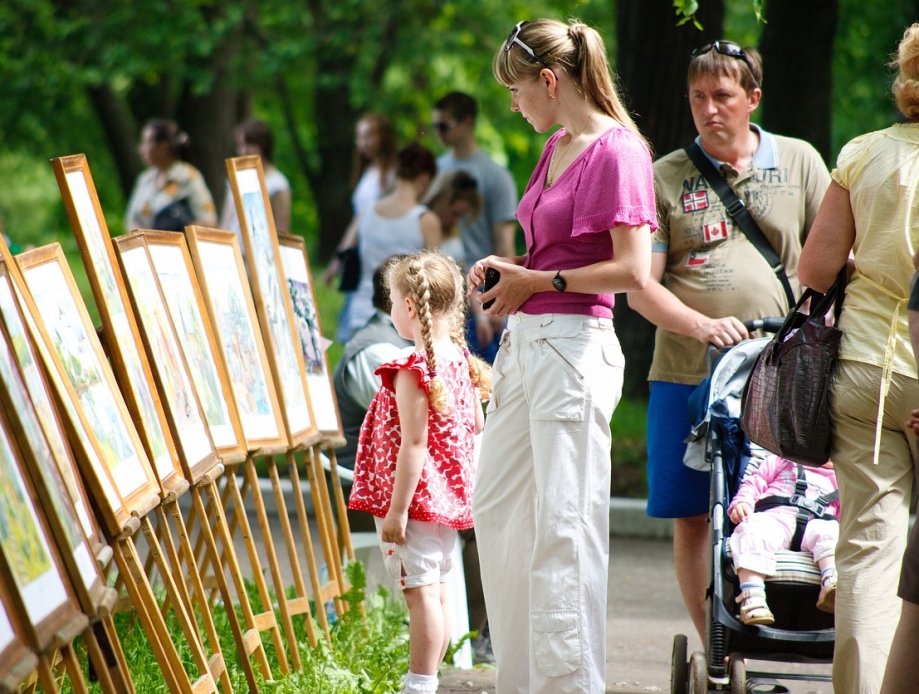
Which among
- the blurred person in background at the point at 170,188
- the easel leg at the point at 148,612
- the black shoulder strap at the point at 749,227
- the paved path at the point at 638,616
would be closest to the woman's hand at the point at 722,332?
the black shoulder strap at the point at 749,227

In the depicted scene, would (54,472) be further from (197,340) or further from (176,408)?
(197,340)

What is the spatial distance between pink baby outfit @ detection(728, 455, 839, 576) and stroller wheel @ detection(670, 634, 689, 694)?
0.50 metres

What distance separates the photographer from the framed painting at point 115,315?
3293 mm

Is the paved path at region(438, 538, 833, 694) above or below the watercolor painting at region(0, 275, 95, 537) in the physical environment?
below

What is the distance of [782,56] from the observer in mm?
8766

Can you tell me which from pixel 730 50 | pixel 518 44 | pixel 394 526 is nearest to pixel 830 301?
pixel 518 44

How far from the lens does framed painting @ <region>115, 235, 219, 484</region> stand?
11.7 ft

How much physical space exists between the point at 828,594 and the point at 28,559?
2.21 metres

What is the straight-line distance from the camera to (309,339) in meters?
4.94

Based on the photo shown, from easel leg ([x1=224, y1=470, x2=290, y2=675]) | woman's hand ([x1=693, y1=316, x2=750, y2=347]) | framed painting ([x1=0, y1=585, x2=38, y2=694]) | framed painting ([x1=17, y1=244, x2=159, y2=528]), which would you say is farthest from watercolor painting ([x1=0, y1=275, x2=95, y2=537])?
woman's hand ([x1=693, y1=316, x2=750, y2=347])

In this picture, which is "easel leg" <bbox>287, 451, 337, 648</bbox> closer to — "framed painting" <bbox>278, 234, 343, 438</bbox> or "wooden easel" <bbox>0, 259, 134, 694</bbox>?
"framed painting" <bbox>278, 234, 343, 438</bbox>

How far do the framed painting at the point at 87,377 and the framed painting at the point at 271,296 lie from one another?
1221mm

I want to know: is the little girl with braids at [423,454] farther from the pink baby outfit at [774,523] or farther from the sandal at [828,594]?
the sandal at [828,594]

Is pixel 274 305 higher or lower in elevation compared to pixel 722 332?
higher
